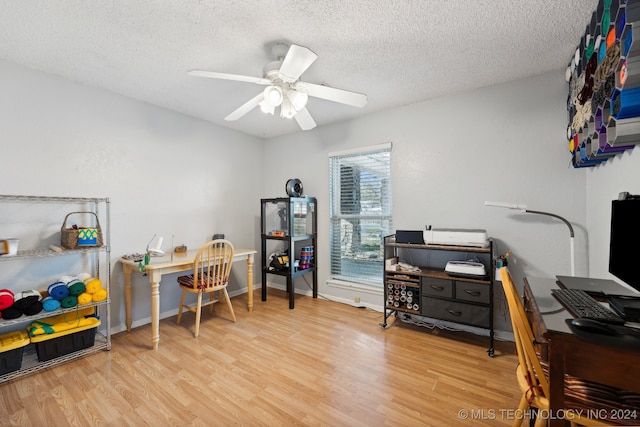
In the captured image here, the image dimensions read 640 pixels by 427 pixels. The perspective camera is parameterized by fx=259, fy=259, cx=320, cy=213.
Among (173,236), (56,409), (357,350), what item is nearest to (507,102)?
(357,350)

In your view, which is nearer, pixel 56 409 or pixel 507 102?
pixel 56 409

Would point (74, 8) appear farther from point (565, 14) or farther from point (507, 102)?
point (507, 102)

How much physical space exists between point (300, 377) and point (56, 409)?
1514mm

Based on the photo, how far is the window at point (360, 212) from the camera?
125 inches

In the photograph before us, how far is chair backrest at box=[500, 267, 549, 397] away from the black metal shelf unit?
2455mm

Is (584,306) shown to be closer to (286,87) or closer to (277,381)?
(277,381)

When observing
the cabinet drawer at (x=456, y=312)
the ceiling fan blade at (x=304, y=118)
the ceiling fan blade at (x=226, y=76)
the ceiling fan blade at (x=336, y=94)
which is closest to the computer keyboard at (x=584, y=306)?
the cabinet drawer at (x=456, y=312)

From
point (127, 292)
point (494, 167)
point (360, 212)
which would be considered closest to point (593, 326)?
point (494, 167)

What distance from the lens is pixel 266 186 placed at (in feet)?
14.0

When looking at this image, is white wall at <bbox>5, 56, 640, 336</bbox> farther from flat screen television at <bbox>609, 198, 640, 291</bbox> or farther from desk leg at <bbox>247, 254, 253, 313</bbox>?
desk leg at <bbox>247, 254, 253, 313</bbox>

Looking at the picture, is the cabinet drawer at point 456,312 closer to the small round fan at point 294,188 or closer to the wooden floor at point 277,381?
the wooden floor at point 277,381

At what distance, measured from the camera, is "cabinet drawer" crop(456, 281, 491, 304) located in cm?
221

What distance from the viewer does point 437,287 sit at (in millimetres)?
2410

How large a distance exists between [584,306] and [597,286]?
1.70ft
